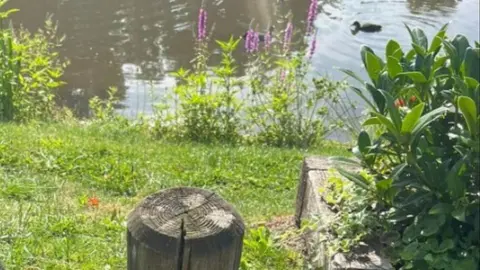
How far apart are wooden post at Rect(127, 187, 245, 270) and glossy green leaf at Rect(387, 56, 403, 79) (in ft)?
3.97

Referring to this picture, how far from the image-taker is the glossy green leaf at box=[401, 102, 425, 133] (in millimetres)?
2773

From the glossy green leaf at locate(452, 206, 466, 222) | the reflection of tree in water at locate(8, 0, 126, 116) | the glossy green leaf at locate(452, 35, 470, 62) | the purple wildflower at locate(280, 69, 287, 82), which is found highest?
the glossy green leaf at locate(452, 35, 470, 62)

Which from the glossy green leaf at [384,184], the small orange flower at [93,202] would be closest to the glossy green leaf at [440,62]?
the glossy green leaf at [384,184]

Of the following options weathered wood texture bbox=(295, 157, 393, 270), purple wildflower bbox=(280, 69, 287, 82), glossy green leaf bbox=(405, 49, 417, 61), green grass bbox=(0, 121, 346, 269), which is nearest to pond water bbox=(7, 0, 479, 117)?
purple wildflower bbox=(280, 69, 287, 82)

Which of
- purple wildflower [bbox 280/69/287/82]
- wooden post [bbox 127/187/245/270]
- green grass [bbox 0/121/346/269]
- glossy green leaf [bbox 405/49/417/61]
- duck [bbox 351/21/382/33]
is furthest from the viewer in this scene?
duck [bbox 351/21/382/33]

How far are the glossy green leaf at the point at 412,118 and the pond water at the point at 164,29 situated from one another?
7.01m

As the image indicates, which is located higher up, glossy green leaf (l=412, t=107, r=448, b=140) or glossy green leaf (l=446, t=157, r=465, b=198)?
glossy green leaf (l=412, t=107, r=448, b=140)

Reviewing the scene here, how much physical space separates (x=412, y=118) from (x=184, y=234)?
1.16 m

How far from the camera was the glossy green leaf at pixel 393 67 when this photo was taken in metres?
3.10

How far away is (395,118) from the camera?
2848 millimetres

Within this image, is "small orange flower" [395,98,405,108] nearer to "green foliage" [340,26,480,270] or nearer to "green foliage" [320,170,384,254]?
"green foliage" [340,26,480,270]

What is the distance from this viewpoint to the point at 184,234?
2109 mm

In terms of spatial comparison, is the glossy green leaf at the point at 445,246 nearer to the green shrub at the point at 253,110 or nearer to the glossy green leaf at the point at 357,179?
the glossy green leaf at the point at 357,179

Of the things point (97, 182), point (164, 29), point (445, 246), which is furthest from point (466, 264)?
point (164, 29)
